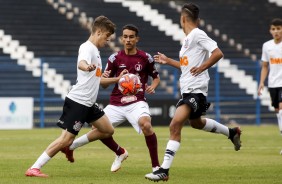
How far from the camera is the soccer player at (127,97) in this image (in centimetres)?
1230

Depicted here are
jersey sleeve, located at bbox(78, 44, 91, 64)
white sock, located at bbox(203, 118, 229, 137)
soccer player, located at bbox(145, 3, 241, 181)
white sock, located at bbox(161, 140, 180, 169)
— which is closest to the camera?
white sock, located at bbox(161, 140, 180, 169)

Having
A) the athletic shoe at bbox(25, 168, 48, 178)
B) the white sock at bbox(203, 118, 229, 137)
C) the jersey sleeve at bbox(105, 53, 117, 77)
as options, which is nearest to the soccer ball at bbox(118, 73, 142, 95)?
the jersey sleeve at bbox(105, 53, 117, 77)

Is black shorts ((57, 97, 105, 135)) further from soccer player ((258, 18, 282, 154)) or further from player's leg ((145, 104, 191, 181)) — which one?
soccer player ((258, 18, 282, 154))

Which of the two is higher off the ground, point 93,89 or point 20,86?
point 93,89

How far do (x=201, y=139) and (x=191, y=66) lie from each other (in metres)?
10.4

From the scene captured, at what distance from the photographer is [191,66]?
11.2 m

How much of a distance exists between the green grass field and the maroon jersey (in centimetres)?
102

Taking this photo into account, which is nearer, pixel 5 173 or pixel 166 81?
pixel 5 173

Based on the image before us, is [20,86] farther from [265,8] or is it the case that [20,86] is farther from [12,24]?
[265,8]

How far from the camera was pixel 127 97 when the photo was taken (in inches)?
502

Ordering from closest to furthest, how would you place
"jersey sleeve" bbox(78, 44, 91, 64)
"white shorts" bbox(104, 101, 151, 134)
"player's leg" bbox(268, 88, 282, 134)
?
"jersey sleeve" bbox(78, 44, 91, 64) → "white shorts" bbox(104, 101, 151, 134) → "player's leg" bbox(268, 88, 282, 134)

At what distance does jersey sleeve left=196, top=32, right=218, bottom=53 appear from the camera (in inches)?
434

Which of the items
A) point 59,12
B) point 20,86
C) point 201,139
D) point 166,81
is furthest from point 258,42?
point 201,139

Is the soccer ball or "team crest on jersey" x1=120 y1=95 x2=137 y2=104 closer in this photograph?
the soccer ball
